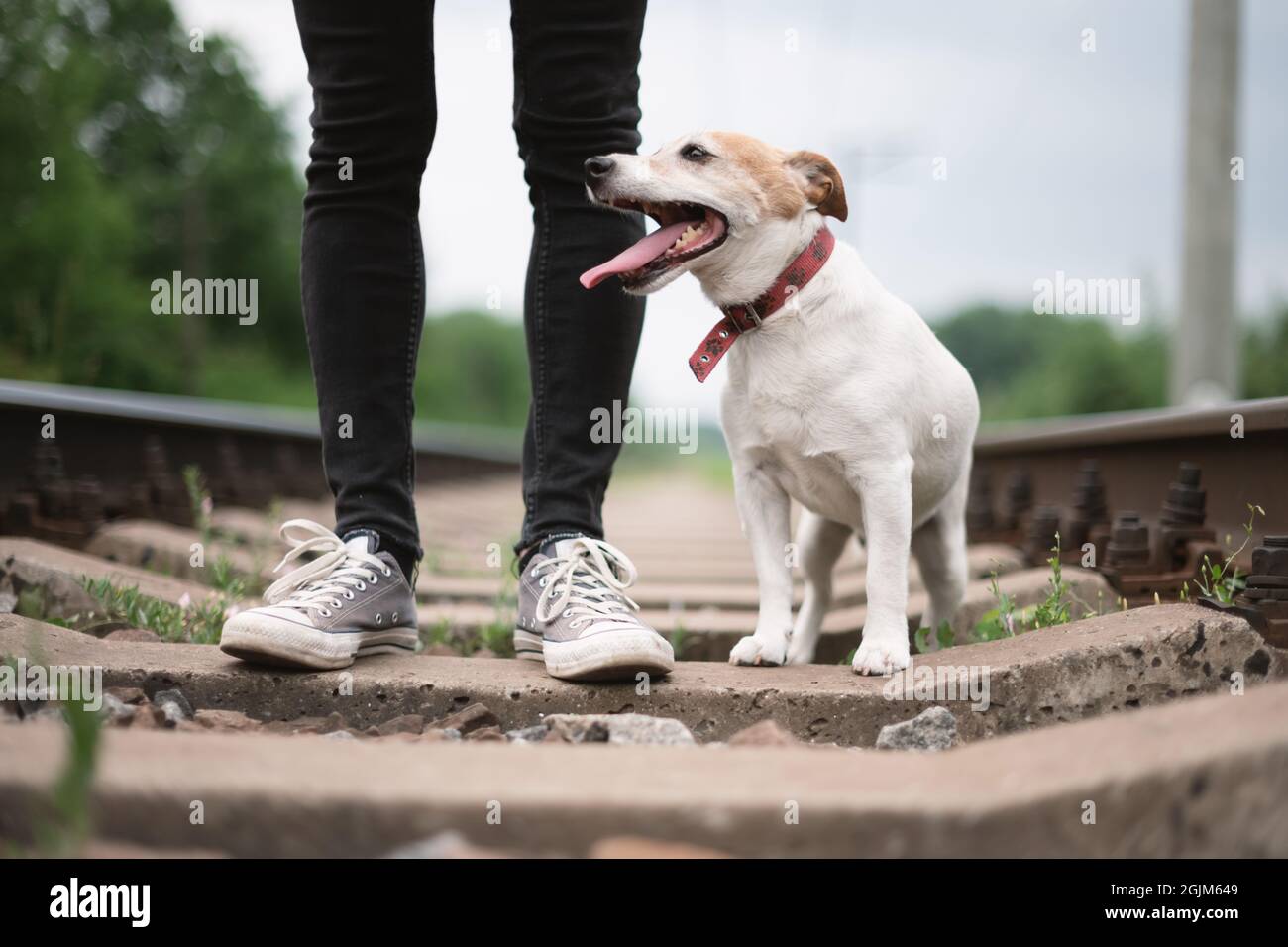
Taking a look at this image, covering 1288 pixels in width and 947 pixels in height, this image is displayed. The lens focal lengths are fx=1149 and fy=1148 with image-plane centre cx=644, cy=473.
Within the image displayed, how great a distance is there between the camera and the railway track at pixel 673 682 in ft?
3.64

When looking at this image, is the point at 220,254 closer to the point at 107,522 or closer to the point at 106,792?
the point at 107,522

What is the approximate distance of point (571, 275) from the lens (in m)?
2.50

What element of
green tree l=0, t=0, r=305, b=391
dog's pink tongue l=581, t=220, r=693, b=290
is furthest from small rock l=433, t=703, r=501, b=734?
green tree l=0, t=0, r=305, b=391

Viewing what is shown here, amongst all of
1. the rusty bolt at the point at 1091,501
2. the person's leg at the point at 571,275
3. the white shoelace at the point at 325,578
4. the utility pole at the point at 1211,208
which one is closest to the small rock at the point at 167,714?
the white shoelace at the point at 325,578

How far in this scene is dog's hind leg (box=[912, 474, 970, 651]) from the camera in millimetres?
3162

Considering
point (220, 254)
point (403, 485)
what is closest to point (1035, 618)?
point (403, 485)

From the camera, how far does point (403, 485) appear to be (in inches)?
97.3

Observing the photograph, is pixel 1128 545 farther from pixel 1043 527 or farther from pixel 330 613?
pixel 330 613

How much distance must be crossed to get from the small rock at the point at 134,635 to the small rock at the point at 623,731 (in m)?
1.26

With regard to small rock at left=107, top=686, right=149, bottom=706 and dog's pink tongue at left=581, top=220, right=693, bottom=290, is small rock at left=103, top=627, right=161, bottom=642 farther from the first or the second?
dog's pink tongue at left=581, top=220, right=693, bottom=290

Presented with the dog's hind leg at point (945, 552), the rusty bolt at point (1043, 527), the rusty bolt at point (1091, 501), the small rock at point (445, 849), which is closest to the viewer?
the small rock at point (445, 849)

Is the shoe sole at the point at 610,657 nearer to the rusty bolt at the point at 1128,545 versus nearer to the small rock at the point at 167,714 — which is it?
the small rock at the point at 167,714

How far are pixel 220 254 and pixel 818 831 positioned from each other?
106ft

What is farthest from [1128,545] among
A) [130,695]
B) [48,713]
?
[48,713]
